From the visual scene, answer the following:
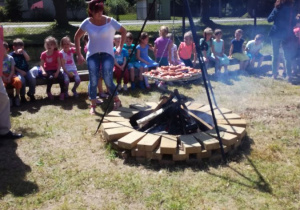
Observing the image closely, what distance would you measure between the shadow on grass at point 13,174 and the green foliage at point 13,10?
22.8 metres

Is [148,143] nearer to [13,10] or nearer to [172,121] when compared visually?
[172,121]

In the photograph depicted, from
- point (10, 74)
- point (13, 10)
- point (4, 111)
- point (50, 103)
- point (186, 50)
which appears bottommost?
point (50, 103)

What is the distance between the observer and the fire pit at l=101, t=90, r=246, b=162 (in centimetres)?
343

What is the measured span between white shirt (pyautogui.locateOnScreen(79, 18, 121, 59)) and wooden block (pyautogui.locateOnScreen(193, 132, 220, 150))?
196 cm

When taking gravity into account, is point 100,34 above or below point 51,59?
above

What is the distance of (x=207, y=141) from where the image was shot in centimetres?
348

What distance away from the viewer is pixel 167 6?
29.0 m

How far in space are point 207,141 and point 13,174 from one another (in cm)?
204

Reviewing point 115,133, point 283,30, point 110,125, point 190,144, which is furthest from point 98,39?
point 283,30

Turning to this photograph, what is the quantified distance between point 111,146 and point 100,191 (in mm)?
874

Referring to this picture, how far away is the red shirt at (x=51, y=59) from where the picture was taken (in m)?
5.90

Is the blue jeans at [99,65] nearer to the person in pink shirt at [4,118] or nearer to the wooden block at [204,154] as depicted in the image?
the person in pink shirt at [4,118]

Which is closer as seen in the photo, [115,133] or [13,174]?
[13,174]

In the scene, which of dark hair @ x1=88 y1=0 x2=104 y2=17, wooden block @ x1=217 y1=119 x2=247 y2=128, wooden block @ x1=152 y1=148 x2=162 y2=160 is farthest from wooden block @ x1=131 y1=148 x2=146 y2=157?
dark hair @ x1=88 y1=0 x2=104 y2=17
